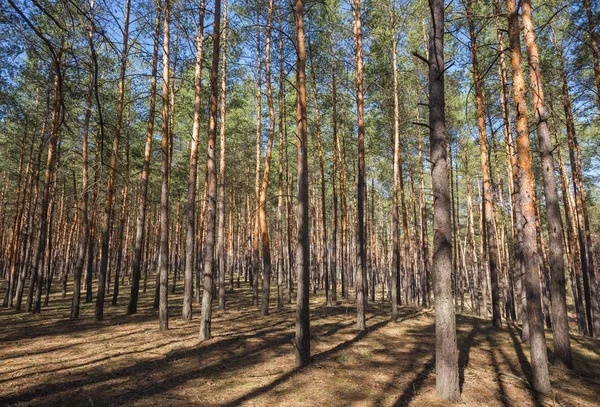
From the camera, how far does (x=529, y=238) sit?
6.68 m

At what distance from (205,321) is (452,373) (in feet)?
20.5

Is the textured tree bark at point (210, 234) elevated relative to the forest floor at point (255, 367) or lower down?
elevated

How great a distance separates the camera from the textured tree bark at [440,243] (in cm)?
554

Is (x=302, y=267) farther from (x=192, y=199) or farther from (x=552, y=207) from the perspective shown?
(x=552, y=207)

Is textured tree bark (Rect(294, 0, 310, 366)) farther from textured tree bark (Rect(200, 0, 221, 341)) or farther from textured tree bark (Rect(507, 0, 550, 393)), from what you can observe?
textured tree bark (Rect(507, 0, 550, 393))

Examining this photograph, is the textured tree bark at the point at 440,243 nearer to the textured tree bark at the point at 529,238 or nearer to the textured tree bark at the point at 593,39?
the textured tree bark at the point at 529,238

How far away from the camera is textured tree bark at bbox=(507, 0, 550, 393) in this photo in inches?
253

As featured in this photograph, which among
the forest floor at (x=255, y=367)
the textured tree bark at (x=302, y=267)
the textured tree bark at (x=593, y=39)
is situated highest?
the textured tree bark at (x=593, y=39)

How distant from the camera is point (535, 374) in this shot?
21.0 ft

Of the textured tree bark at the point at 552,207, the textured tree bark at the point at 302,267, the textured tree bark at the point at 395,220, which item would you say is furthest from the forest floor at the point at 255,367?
the textured tree bark at the point at 395,220

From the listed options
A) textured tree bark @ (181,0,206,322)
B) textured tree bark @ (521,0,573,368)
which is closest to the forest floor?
textured tree bark @ (521,0,573,368)

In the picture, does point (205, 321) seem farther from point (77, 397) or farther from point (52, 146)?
point (52, 146)

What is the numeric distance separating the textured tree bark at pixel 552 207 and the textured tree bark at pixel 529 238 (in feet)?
2.30

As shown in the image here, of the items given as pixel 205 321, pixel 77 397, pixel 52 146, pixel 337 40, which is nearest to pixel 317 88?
pixel 337 40
